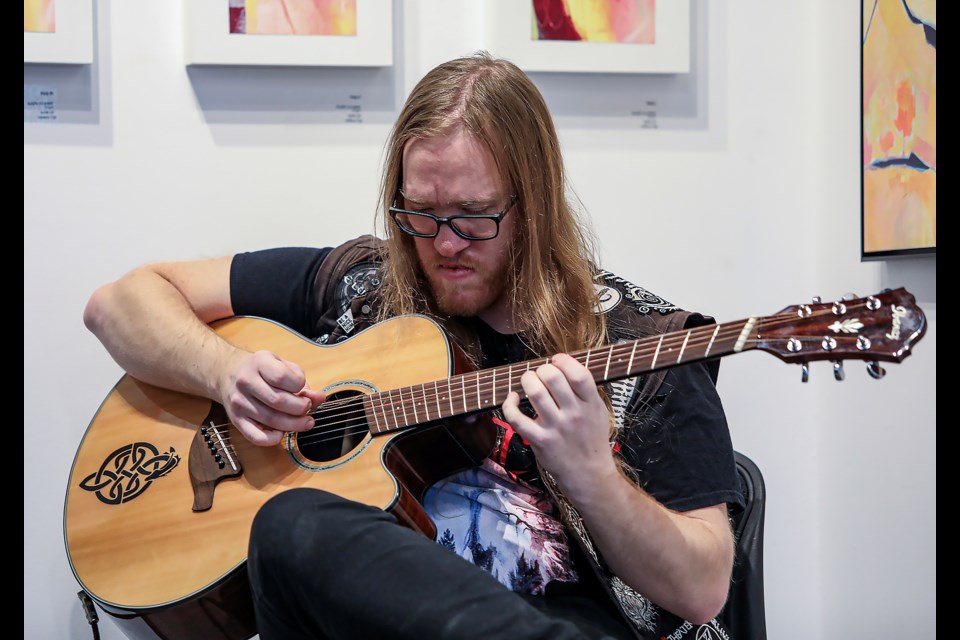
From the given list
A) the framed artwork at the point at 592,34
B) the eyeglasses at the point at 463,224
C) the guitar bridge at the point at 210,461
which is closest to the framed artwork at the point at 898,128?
the framed artwork at the point at 592,34

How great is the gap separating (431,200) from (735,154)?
87cm

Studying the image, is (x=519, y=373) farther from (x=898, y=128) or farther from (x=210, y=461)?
(x=898, y=128)

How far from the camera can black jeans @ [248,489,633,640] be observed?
0.90 meters

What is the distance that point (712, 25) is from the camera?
1945 millimetres

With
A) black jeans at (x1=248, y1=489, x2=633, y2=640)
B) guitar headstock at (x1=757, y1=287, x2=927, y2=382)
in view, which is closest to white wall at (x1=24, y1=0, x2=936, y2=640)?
guitar headstock at (x1=757, y1=287, x2=927, y2=382)

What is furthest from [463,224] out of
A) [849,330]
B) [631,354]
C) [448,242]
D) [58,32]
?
[58,32]

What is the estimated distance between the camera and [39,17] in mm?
1762

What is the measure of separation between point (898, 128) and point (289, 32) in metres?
1.18

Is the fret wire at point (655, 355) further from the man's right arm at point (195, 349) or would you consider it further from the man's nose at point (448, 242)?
the man's right arm at point (195, 349)

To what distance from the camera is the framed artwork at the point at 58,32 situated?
5.77 ft

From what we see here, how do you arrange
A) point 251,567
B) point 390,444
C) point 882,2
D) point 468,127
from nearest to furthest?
point 251,567 → point 390,444 → point 468,127 → point 882,2
